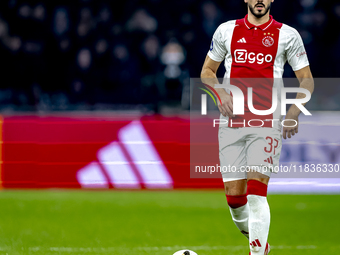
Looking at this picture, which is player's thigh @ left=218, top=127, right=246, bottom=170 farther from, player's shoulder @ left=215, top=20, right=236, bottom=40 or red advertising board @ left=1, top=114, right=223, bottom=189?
red advertising board @ left=1, top=114, right=223, bottom=189

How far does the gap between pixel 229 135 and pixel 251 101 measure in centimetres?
28

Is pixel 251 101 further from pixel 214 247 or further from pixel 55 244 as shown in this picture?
pixel 55 244

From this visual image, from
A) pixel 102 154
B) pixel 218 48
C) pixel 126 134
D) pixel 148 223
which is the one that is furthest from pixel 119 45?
pixel 218 48

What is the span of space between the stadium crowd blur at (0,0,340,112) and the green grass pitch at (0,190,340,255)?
9.59 ft

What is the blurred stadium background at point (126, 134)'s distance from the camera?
5.30 meters

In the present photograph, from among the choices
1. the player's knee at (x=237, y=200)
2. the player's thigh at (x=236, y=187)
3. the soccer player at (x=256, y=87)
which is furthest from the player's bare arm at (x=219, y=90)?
the player's knee at (x=237, y=200)

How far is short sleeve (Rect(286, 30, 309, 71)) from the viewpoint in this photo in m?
3.58

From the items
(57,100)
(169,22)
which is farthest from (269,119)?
(169,22)

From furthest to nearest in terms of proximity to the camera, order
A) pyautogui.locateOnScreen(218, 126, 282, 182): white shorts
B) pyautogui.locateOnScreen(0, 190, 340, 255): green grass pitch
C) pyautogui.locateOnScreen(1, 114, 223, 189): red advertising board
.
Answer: pyautogui.locateOnScreen(1, 114, 223, 189): red advertising board
pyautogui.locateOnScreen(0, 190, 340, 255): green grass pitch
pyautogui.locateOnScreen(218, 126, 282, 182): white shorts

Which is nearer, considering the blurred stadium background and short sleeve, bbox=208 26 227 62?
short sleeve, bbox=208 26 227 62

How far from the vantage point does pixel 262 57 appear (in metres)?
3.56

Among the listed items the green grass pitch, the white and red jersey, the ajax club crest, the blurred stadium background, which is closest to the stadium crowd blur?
the blurred stadium background

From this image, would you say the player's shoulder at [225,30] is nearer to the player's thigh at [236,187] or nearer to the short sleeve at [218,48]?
the short sleeve at [218,48]

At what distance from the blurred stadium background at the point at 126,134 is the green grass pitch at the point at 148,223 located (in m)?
0.02
